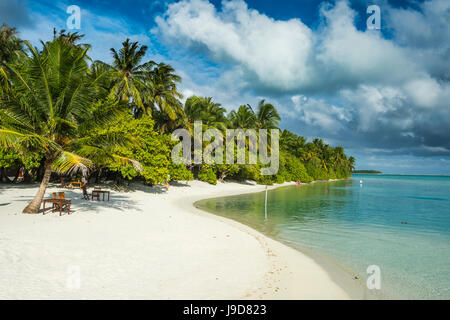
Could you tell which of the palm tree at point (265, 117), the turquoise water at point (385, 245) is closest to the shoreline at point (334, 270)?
the turquoise water at point (385, 245)

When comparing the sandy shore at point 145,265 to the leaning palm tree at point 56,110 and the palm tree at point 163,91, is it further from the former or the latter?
the palm tree at point 163,91

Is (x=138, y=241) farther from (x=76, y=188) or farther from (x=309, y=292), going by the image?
(x=76, y=188)

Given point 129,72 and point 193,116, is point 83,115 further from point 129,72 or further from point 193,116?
point 193,116

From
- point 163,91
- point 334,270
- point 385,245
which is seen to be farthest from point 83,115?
point 163,91

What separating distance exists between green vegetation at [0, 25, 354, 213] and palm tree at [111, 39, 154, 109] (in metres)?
0.10

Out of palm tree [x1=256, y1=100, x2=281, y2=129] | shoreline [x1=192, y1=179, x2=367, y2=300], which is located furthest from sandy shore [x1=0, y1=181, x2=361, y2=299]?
palm tree [x1=256, y1=100, x2=281, y2=129]

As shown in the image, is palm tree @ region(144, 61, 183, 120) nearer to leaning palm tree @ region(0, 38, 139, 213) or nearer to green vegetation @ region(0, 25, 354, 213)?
green vegetation @ region(0, 25, 354, 213)

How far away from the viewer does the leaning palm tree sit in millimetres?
10477

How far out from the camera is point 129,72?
29719 millimetres

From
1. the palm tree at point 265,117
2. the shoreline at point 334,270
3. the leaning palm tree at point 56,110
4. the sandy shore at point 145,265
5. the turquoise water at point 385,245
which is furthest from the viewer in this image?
the palm tree at point 265,117

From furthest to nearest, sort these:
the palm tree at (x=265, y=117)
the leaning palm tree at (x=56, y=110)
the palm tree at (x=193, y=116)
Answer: the palm tree at (x=265, y=117)
the palm tree at (x=193, y=116)
the leaning palm tree at (x=56, y=110)

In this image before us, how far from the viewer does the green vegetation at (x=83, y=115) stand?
35.0 ft

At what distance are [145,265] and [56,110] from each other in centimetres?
826

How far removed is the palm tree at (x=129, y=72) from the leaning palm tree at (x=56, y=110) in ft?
56.2
